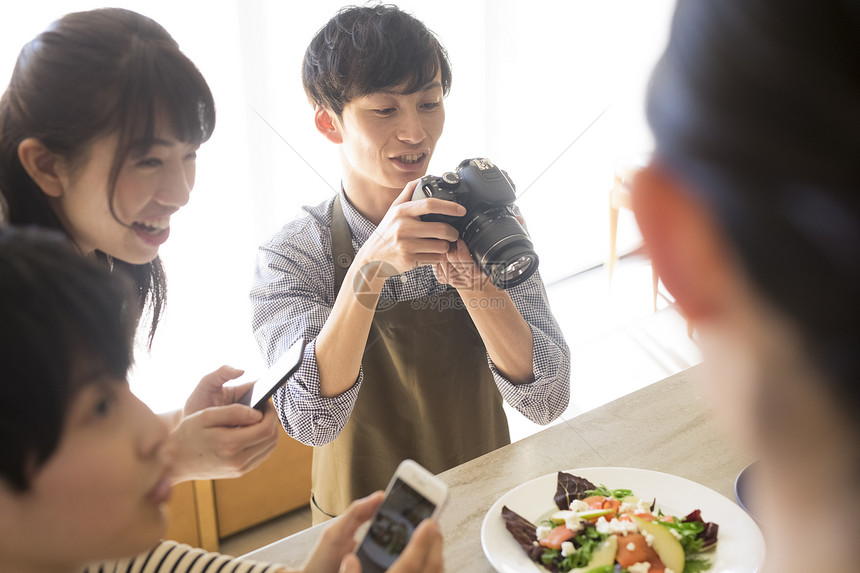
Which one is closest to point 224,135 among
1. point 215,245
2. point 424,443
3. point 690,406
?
point 215,245

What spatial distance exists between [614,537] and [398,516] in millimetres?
278

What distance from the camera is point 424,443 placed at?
1278mm

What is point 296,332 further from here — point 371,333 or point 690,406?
point 690,406

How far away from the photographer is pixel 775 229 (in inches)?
12.0

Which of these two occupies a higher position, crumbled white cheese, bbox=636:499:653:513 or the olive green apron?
crumbled white cheese, bbox=636:499:653:513

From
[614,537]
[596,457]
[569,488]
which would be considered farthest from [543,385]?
[614,537]

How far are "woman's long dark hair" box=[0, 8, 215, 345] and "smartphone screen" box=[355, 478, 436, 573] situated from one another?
507mm

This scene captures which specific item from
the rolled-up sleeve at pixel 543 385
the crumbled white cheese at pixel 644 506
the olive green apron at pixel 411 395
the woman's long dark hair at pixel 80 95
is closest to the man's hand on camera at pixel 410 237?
the olive green apron at pixel 411 395

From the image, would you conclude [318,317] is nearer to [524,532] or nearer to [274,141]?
[524,532]

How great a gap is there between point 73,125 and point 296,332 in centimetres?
51

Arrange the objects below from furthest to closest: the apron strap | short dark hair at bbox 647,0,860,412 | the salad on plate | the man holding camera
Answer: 1. the apron strap
2. the man holding camera
3. the salad on plate
4. short dark hair at bbox 647,0,860,412

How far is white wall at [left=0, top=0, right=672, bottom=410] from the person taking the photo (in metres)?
1.84

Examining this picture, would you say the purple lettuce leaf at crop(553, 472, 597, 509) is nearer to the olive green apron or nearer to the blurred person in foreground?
the olive green apron

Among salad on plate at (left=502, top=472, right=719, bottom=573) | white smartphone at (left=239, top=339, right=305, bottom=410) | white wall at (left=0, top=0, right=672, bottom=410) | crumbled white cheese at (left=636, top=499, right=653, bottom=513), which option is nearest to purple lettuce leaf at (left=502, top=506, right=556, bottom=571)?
salad on plate at (left=502, top=472, right=719, bottom=573)
